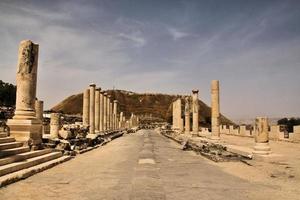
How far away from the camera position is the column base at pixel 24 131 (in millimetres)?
13078

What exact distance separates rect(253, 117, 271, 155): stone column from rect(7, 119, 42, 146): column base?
984 centimetres

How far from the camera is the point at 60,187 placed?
8484mm

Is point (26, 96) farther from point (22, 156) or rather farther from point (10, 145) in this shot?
point (22, 156)

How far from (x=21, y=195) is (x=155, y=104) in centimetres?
15147

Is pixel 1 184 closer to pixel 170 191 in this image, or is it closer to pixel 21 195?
pixel 21 195

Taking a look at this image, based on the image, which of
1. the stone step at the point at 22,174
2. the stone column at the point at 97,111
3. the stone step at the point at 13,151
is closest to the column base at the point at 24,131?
the stone step at the point at 13,151

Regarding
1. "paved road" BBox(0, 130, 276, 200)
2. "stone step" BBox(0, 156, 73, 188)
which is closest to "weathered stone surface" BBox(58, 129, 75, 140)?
"stone step" BBox(0, 156, 73, 188)

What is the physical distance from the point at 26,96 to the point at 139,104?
143 meters

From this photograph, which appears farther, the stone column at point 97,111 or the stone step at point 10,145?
the stone column at point 97,111

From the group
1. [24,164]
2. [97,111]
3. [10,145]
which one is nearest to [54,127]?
[10,145]

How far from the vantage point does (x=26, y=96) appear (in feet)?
46.2

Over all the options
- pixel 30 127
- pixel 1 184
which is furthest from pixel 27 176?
pixel 30 127

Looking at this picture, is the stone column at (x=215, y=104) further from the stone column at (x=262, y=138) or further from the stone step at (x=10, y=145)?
the stone step at (x=10, y=145)

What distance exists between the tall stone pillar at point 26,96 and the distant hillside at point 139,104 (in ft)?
412
